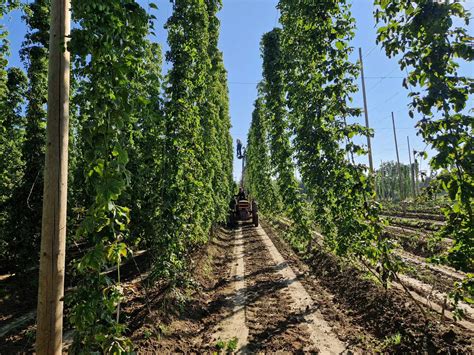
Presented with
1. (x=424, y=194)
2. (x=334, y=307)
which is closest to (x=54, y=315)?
(x=424, y=194)

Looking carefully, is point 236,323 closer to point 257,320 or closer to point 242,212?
point 257,320

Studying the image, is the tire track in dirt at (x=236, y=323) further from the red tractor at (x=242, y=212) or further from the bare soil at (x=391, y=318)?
the red tractor at (x=242, y=212)

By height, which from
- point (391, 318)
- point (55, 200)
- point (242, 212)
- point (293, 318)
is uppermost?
point (55, 200)

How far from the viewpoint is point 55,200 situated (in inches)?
107

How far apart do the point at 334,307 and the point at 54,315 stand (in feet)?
18.5

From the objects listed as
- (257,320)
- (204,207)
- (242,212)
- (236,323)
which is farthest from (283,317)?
(242,212)

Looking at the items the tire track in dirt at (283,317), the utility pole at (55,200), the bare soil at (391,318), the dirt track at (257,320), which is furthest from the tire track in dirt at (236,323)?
the utility pole at (55,200)

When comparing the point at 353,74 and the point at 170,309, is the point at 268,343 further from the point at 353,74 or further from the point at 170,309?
the point at 353,74

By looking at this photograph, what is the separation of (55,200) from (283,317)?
5046mm

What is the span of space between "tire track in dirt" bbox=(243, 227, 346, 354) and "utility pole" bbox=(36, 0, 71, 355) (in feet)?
10.8

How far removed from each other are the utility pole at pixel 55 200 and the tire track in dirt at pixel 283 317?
3.30m

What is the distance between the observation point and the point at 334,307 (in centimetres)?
674

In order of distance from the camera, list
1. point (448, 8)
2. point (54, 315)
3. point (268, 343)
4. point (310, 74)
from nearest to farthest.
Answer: point (54, 315)
point (448, 8)
point (268, 343)
point (310, 74)

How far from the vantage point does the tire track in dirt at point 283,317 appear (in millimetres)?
5094
